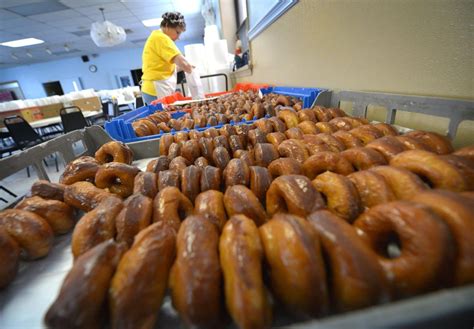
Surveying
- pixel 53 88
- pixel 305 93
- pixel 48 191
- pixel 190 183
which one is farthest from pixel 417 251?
pixel 53 88

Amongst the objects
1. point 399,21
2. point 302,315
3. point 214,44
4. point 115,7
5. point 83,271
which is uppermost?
point 115,7

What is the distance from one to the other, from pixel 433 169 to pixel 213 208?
0.67 m

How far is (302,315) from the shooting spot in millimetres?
469

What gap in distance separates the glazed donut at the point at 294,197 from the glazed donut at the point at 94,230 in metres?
0.50

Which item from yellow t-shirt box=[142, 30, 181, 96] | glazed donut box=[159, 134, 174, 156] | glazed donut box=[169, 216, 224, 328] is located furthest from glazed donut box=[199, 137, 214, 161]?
yellow t-shirt box=[142, 30, 181, 96]

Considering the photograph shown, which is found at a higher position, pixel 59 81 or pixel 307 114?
pixel 59 81

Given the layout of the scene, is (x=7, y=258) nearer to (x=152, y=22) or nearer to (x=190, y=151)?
(x=190, y=151)

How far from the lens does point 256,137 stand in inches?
49.6

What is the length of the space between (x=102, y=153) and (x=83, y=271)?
0.99 metres

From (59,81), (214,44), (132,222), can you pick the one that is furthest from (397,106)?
(59,81)

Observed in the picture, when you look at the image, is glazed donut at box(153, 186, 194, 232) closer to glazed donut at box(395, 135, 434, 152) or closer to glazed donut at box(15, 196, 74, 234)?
glazed donut at box(15, 196, 74, 234)

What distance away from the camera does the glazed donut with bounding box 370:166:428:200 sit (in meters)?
0.62

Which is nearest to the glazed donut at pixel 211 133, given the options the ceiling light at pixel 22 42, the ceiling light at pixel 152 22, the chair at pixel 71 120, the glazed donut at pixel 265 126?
the glazed donut at pixel 265 126

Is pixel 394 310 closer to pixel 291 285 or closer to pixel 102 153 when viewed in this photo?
pixel 291 285
